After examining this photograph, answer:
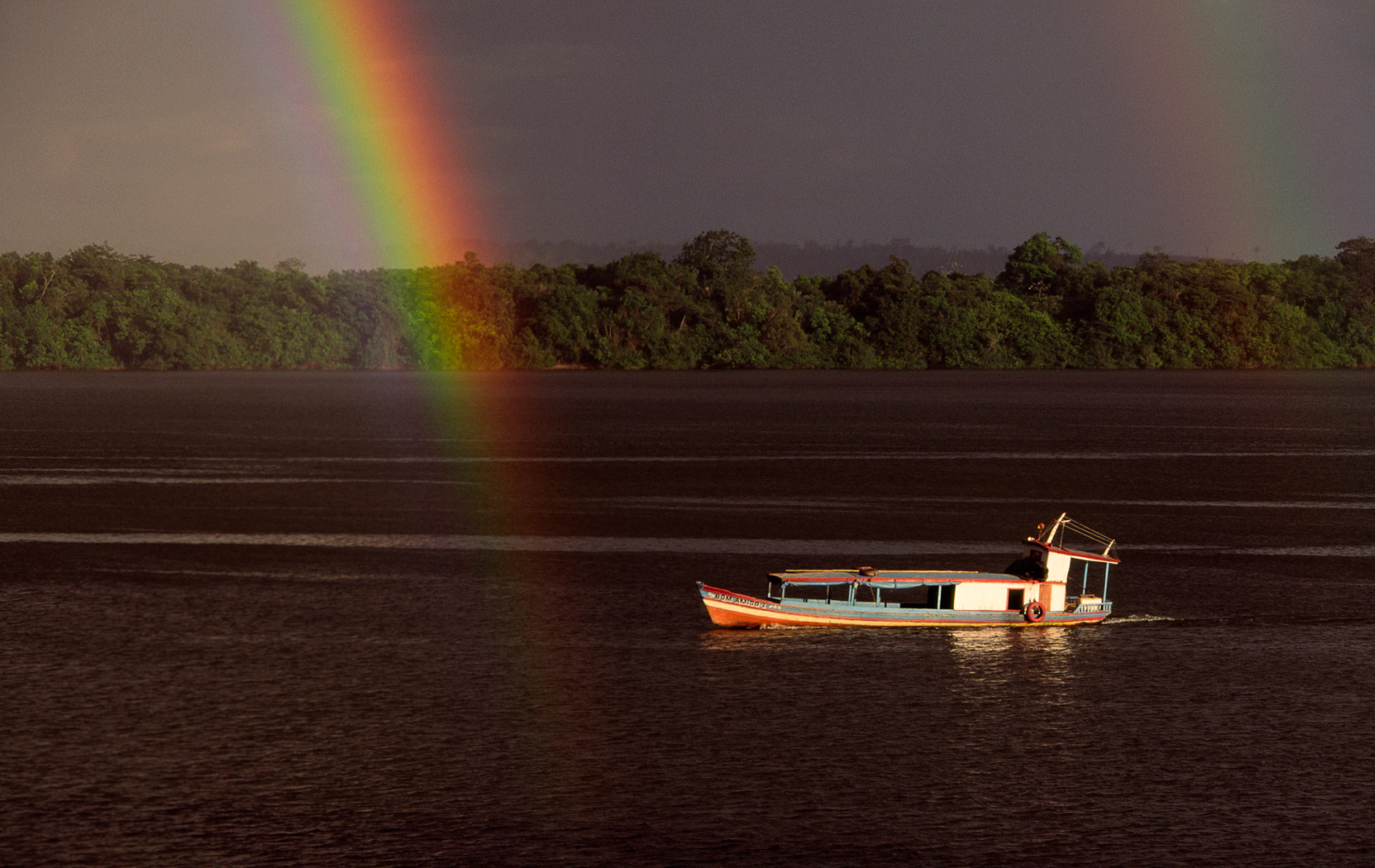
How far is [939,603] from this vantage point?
34.8 metres

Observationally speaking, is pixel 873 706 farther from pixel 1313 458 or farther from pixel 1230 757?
pixel 1313 458

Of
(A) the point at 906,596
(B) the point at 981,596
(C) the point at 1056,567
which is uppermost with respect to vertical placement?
(C) the point at 1056,567

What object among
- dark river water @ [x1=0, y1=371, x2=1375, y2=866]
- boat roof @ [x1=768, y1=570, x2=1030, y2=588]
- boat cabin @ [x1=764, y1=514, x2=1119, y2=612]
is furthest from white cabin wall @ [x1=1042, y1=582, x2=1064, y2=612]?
dark river water @ [x1=0, y1=371, x2=1375, y2=866]

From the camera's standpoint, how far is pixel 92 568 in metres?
42.7

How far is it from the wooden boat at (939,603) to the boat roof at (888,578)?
2 centimetres

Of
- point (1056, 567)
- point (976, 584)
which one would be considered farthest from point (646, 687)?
point (1056, 567)

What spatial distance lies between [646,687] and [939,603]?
28.7 ft

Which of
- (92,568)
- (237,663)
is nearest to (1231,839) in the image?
(237,663)

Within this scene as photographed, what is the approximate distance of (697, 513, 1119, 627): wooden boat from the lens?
33938mm

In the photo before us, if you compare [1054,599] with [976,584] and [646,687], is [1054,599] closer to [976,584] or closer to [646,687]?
[976,584]

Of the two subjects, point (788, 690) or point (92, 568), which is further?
point (92, 568)

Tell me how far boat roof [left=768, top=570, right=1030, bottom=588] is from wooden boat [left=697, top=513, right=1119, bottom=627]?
0.02m

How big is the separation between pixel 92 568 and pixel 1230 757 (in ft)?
96.5

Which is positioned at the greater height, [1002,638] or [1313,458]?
[1313,458]
